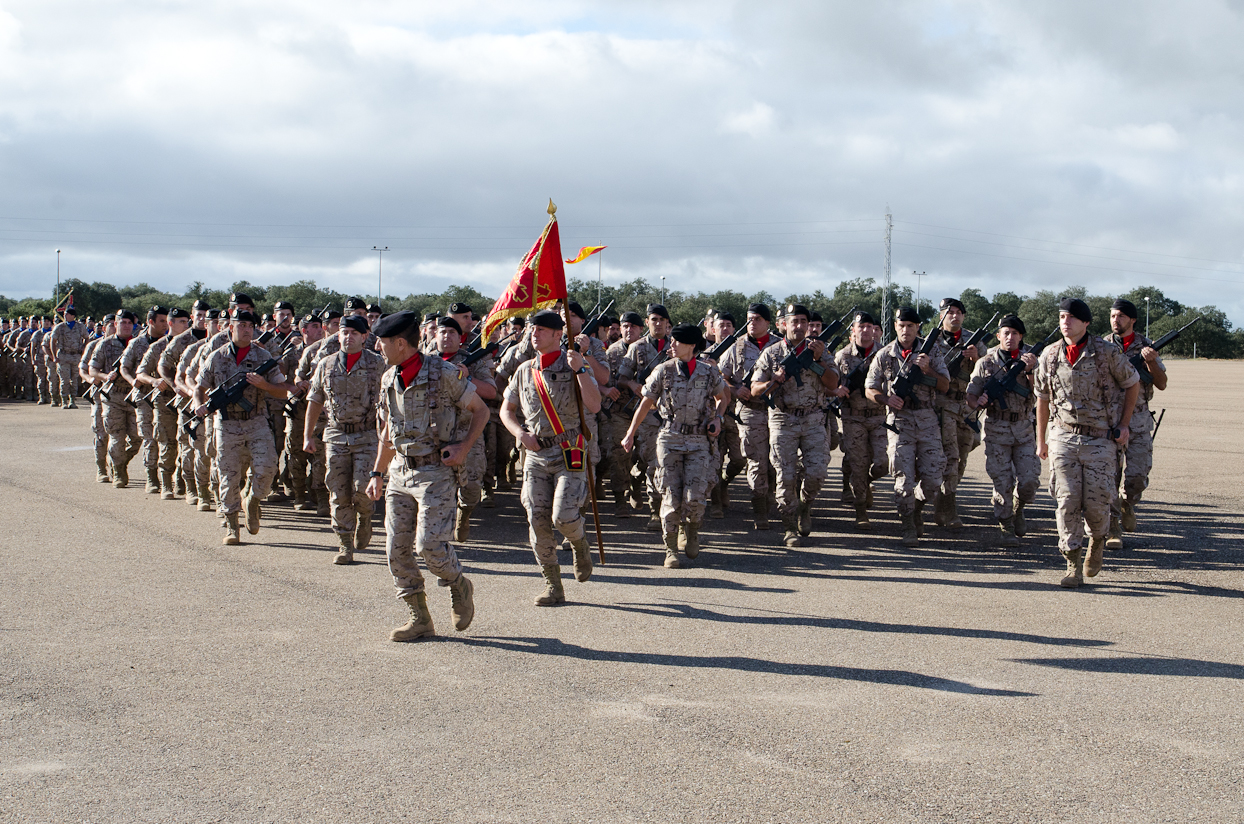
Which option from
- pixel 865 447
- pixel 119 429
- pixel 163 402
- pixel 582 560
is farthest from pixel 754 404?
pixel 119 429

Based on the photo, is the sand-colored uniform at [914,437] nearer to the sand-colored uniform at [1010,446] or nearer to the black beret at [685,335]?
the sand-colored uniform at [1010,446]

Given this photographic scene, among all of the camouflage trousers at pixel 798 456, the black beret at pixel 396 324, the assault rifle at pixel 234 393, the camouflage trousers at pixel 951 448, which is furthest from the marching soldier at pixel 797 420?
the assault rifle at pixel 234 393

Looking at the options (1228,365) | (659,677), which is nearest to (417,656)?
(659,677)

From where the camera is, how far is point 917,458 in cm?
996

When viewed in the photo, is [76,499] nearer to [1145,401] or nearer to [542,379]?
[542,379]

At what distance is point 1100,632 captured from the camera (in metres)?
6.57

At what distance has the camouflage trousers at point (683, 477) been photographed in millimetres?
8820

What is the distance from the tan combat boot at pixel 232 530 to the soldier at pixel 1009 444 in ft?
23.7

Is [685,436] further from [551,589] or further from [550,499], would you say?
[551,589]

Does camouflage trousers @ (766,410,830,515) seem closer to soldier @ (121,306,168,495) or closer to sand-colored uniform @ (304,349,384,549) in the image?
sand-colored uniform @ (304,349,384,549)

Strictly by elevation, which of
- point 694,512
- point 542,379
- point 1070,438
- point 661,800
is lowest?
point 661,800

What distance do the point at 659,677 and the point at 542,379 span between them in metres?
2.68

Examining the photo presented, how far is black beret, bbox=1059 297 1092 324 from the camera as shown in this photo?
7.82 meters

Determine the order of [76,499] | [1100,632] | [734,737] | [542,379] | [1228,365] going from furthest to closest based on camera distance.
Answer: [1228,365] < [76,499] < [542,379] < [1100,632] < [734,737]
